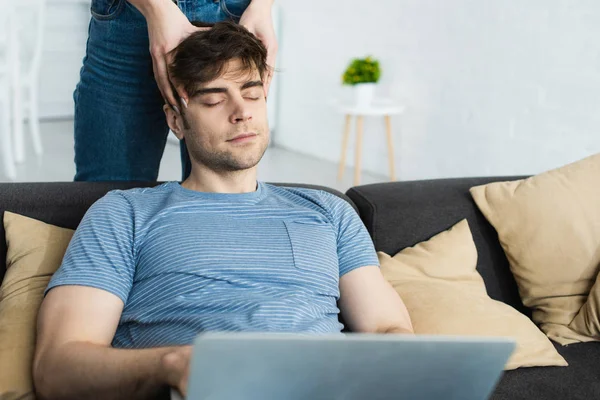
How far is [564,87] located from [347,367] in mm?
3013

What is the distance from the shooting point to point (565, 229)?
2061 millimetres

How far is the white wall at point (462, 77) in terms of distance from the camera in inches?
147

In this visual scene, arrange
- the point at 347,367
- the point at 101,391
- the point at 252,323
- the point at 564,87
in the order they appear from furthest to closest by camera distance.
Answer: the point at 564,87 < the point at 252,323 < the point at 101,391 < the point at 347,367

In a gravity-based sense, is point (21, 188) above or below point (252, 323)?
above

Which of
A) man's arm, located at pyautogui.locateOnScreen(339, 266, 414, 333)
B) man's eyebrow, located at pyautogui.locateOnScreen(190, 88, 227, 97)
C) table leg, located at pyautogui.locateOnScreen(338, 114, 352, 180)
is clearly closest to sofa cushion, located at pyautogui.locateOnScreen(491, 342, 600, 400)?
man's arm, located at pyautogui.locateOnScreen(339, 266, 414, 333)

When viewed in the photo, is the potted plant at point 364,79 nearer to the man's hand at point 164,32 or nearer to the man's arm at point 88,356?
the man's hand at point 164,32

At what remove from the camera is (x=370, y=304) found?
66.3 inches

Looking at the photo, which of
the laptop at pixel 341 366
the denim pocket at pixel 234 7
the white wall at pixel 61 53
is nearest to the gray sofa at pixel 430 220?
the denim pocket at pixel 234 7

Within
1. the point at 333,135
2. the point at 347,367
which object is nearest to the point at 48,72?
the point at 333,135

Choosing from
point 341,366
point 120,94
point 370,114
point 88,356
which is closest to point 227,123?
point 120,94

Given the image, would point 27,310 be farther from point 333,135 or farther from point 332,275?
point 333,135

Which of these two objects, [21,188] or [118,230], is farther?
[21,188]

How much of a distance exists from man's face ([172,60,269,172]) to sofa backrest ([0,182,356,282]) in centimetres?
29

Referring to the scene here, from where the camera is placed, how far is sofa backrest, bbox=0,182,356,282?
6.02 feet
